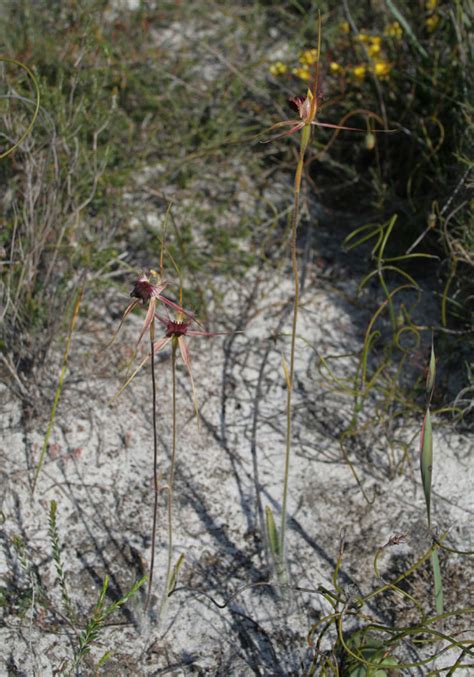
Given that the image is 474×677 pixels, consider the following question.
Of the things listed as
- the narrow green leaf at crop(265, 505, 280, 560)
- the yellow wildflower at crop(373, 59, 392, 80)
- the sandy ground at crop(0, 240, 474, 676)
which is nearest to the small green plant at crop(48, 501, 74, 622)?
the sandy ground at crop(0, 240, 474, 676)

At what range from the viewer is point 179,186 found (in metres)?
2.84

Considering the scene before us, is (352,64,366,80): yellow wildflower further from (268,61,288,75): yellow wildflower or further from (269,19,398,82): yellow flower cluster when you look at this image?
(268,61,288,75): yellow wildflower

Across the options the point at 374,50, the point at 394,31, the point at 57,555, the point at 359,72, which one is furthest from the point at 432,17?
the point at 57,555

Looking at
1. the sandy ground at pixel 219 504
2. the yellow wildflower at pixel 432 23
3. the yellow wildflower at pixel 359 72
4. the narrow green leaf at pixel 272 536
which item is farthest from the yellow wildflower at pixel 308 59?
the narrow green leaf at pixel 272 536

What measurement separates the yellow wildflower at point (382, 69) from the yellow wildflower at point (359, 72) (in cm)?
4

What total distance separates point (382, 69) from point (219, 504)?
5.11 feet

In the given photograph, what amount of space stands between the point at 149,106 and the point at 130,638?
193 centimetres

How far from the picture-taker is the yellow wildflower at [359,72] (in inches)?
105

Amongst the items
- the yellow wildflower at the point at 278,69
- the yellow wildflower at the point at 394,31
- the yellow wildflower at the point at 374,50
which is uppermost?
the yellow wildflower at the point at 394,31

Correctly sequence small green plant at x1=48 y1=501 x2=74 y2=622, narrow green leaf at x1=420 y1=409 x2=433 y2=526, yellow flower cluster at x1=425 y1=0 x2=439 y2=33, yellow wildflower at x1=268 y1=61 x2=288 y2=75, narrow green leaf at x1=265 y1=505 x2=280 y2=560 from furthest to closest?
yellow wildflower at x1=268 y1=61 x2=288 y2=75 < yellow flower cluster at x1=425 y1=0 x2=439 y2=33 < narrow green leaf at x1=265 y1=505 x2=280 y2=560 < small green plant at x1=48 y1=501 x2=74 y2=622 < narrow green leaf at x1=420 y1=409 x2=433 y2=526

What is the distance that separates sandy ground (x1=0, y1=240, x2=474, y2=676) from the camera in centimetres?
179

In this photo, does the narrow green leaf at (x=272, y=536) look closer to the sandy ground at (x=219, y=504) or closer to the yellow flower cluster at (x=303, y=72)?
the sandy ground at (x=219, y=504)

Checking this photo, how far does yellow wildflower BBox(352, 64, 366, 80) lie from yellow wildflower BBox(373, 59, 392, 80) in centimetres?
4

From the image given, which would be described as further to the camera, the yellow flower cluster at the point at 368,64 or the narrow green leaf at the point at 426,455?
the yellow flower cluster at the point at 368,64
